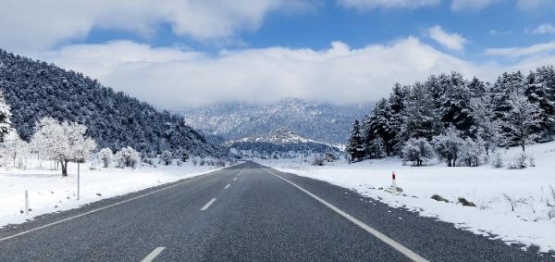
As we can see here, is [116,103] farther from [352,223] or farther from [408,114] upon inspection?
[352,223]

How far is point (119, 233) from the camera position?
27.7 feet

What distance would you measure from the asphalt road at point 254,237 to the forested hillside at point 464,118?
44.4 meters

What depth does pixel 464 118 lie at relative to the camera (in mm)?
62750

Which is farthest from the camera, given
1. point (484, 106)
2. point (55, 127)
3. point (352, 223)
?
point (484, 106)

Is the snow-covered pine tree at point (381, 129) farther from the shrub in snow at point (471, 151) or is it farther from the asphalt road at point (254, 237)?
the asphalt road at point (254, 237)

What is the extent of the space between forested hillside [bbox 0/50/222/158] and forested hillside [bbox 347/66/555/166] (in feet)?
333

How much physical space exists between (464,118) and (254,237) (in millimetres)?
62712

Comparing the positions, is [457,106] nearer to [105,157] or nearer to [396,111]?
[396,111]

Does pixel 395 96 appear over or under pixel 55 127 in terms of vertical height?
over

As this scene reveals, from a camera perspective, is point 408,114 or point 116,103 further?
point 116,103

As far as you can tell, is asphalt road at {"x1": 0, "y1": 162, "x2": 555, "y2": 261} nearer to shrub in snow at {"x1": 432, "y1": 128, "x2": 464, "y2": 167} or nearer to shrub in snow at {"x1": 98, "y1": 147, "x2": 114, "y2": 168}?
shrub in snow at {"x1": 432, "y1": 128, "x2": 464, "y2": 167}

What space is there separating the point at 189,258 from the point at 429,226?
16.1 ft

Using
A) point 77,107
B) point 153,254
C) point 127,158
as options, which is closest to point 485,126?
point 153,254

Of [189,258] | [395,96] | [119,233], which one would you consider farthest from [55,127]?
[395,96]
